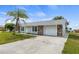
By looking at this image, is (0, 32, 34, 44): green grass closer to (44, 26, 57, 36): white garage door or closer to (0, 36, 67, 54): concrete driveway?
(0, 36, 67, 54): concrete driveway

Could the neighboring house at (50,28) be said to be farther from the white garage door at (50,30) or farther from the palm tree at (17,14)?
the palm tree at (17,14)

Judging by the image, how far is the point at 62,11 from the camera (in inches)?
324

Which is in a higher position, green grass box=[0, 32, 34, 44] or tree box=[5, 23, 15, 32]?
tree box=[5, 23, 15, 32]

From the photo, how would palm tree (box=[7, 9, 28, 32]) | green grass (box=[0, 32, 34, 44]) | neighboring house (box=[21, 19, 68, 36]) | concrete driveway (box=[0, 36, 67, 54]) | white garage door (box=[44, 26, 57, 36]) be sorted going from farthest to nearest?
white garage door (box=[44, 26, 57, 36]) → neighboring house (box=[21, 19, 68, 36]) → palm tree (box=[7, 9, 28, 32]) → green grass (box=[0, 32, 34, 44]) → concrete driveway (box=[0, 36, 67, 54])

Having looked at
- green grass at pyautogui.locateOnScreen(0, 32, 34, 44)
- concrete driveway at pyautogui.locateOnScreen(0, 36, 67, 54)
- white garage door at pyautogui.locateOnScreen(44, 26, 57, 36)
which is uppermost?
white garage door at pyautogui.locateOnScreen(44, 26, 57, 36)

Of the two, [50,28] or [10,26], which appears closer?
[10,26]

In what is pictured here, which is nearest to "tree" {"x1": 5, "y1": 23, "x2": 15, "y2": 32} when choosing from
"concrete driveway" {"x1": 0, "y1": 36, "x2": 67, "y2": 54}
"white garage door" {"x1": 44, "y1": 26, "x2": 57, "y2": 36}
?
"concrete driveway" {"x1": 0, "y1": 36, "x2": 67, "y2": 54}

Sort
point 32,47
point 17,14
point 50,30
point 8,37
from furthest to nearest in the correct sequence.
Result: point 50,30
point 17,14
point 8,37
point 32,47

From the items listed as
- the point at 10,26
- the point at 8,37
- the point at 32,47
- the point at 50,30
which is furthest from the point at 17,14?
the point at 50,30

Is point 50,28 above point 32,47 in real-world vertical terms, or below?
above

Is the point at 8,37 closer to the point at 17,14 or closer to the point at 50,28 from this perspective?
the point at 17,14
